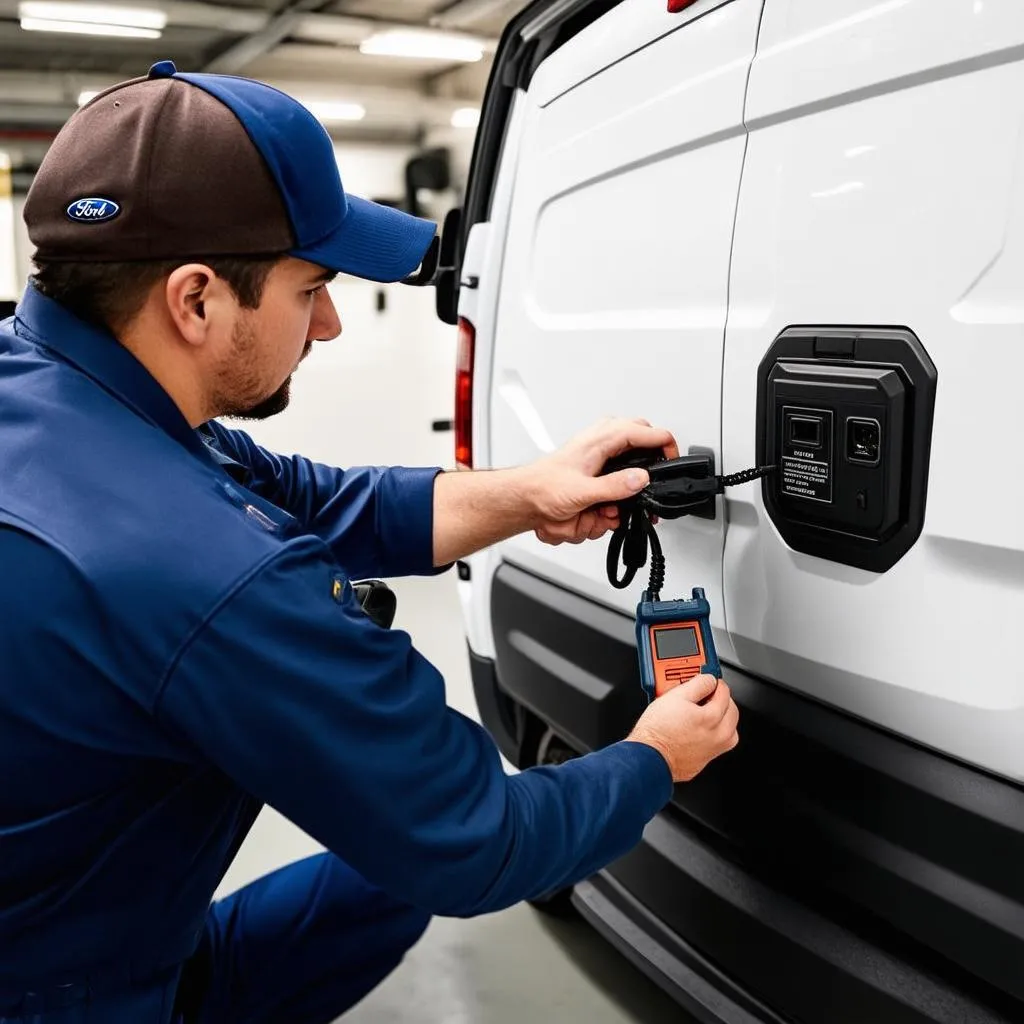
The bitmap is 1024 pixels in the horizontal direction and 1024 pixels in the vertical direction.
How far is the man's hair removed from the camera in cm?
119

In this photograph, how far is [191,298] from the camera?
1.20 m

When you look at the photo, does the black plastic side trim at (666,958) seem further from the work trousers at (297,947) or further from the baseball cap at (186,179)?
the baseball cap at (186,179)

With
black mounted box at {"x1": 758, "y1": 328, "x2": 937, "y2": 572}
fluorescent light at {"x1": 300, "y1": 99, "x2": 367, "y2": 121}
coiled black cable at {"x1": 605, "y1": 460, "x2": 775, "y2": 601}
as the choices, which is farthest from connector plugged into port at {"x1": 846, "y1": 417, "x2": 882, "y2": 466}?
fluorescent light at {"x1": 300, "y1": 99, "x2": 367, "y2": 121}

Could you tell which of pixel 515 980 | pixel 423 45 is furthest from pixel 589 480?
pixel 423 45

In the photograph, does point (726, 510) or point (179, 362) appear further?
point (726, 510)

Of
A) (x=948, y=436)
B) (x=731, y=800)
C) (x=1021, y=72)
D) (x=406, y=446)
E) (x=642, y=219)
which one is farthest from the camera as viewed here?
(x=406, y=446)

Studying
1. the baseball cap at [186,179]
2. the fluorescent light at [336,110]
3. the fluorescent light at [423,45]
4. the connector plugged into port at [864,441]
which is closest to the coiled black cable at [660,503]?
the connector plugged into port at [864,441]

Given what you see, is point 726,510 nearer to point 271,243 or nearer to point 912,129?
point 912,129

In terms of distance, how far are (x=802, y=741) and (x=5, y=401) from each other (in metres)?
1.09

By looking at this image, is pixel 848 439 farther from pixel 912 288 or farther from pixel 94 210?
pixel 94 210

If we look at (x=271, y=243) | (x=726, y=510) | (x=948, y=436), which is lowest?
(x=726, y=510)

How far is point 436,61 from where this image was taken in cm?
923

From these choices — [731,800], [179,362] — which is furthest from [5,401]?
[731,800]

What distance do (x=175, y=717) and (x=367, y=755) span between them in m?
0.20
